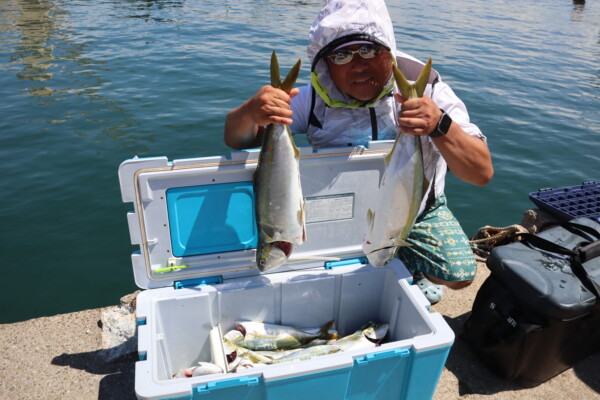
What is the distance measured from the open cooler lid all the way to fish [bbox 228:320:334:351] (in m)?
0.30

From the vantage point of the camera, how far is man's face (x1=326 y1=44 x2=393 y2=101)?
223 centimetres


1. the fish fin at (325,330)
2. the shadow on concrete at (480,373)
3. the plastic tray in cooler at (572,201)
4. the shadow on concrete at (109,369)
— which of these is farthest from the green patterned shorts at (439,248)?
the shadow on concrete at (109,369)

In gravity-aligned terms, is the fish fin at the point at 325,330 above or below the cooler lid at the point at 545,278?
below

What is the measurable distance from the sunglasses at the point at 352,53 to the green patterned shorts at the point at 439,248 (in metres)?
1.05

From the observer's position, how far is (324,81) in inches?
95.0

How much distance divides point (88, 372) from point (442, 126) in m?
2.35

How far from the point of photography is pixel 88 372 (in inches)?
96.0

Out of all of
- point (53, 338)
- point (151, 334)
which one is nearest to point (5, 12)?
point (53, 338)

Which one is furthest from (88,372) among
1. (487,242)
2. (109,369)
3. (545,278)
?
(487,242)

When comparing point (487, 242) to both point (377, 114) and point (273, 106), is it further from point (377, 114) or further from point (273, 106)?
point (273, 106)

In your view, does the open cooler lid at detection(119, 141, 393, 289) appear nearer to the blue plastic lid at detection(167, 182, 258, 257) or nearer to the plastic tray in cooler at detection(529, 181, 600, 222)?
the blue plastic lid at detection(167, 182, 258, 257)

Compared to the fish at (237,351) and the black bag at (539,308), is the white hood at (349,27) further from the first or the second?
the fish at (237,351)

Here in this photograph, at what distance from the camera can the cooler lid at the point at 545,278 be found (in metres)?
2.12

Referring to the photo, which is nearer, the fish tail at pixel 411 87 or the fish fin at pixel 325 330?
the fish tail at pixel 411 87
